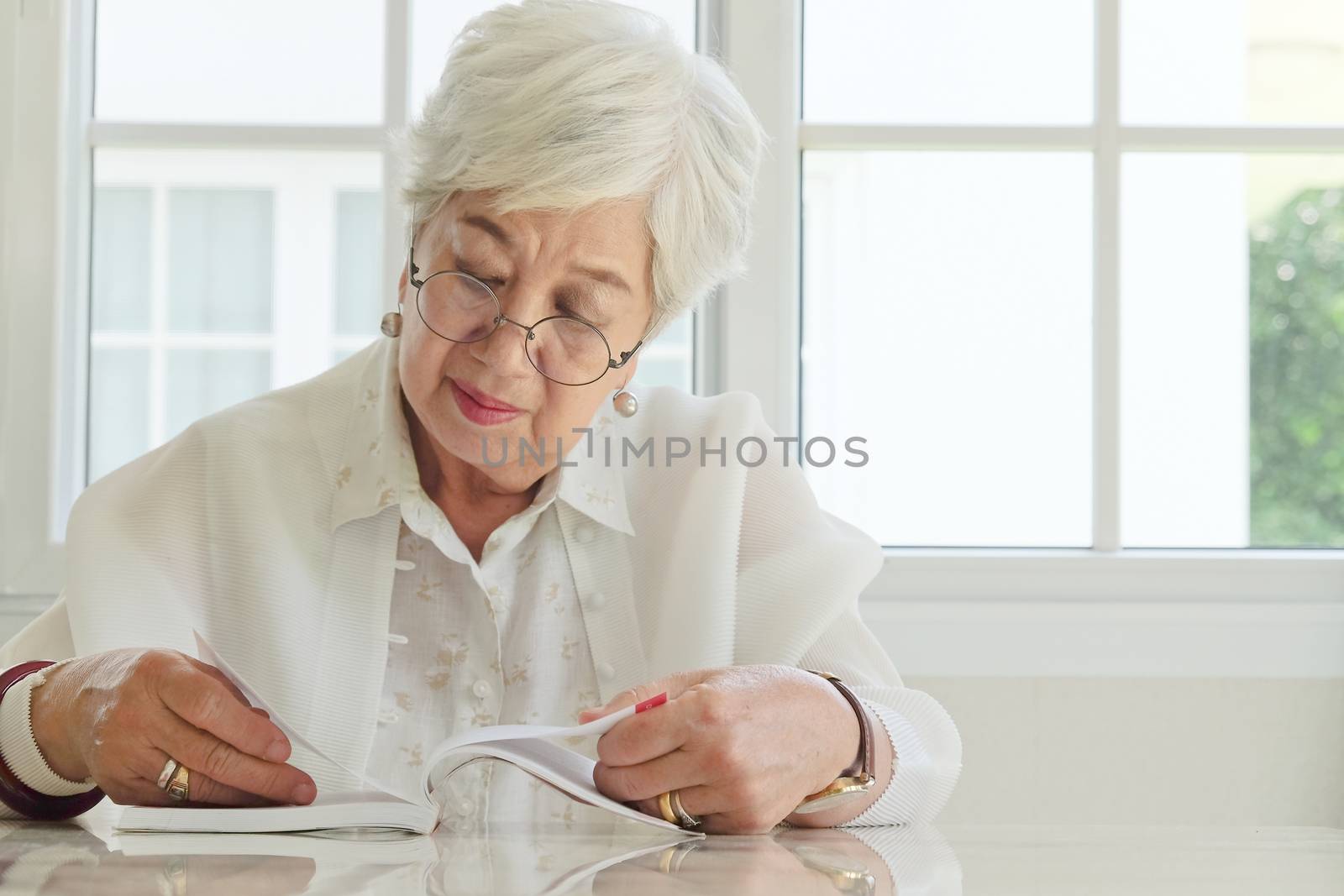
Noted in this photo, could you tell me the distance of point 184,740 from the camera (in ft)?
3.23

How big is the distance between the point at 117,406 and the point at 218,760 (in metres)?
1.37

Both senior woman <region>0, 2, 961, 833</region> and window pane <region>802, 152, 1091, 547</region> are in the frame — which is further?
window pane <region>802, 152, 1091, 547</region>

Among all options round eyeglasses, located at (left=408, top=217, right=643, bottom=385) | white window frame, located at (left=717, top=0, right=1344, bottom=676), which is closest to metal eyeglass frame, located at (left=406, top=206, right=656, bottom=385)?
round eyeglasses, located at (left=408, top=217, right=643, bottom=385)

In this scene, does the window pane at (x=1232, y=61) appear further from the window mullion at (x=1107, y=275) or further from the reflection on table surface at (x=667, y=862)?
the reflection on table surface at (x=667, y=862)

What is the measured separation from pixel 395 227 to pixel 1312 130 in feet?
5.45

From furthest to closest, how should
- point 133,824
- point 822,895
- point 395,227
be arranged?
1. point 395,227
2. point 133,824
3. point 822,895

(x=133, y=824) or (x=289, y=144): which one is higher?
(x=289, y=144)

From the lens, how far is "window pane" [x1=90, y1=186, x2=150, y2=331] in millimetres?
2143

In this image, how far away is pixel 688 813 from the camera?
99cm

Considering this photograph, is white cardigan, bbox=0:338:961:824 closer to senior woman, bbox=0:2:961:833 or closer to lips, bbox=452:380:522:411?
senior woman, bbox=0:2:961:833

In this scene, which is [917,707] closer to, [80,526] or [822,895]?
[822,895]

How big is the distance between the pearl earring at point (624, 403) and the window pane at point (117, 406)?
108 cm

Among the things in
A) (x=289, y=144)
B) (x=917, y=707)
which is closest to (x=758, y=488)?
(x=917, y=707)

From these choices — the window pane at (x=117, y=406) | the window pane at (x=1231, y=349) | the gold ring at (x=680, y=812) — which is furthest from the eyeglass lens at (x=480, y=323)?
the window pane at (x=1231, y=349)
